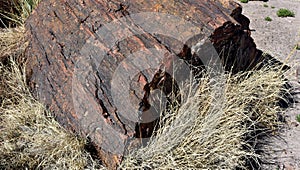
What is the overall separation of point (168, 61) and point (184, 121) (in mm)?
542

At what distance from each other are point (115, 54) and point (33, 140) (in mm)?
1053

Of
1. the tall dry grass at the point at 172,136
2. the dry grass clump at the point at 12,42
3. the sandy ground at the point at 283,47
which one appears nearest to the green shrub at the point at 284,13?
the sandy ground at the point at 283,47

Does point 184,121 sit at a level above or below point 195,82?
below

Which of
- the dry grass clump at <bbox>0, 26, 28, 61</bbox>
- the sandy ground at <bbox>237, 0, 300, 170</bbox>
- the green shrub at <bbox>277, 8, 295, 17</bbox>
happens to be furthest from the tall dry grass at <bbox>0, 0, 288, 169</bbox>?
the green shrub at <bbox>277, 8, 295, 17</bbox>

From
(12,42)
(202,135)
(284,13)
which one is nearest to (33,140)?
(202,135)

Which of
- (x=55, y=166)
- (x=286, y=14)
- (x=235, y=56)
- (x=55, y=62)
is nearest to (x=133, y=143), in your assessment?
(x=55, y=166)

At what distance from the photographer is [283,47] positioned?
543 cm

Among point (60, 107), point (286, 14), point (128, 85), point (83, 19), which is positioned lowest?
point (286, 14)

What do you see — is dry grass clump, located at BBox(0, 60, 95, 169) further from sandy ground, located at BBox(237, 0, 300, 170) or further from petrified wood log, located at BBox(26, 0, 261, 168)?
sandy ground, located at BBox(237, 0, 300, 170)

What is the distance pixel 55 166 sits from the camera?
121 inches

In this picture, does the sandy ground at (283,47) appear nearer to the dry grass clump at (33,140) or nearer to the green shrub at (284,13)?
the green shrub at (284,13)

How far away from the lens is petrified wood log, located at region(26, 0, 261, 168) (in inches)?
120

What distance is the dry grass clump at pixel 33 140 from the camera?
3115 mm

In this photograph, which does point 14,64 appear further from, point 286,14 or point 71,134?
point 286,14
